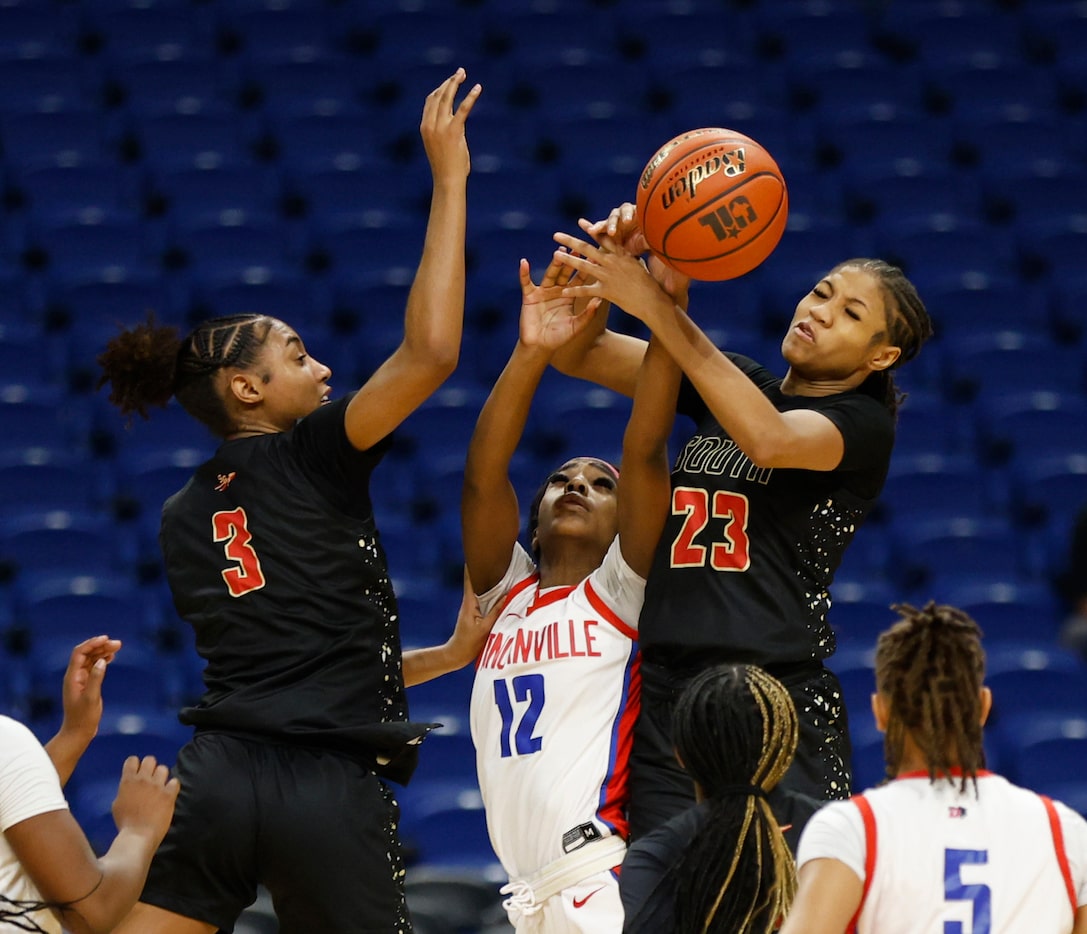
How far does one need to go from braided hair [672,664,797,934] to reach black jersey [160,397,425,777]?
3.47 ft

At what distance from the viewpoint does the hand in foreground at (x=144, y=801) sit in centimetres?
337

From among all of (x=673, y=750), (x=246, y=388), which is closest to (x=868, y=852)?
(x=673, y=750)

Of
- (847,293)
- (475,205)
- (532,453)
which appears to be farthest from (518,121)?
(847,293)

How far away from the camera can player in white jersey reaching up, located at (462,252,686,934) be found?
4.04 meters

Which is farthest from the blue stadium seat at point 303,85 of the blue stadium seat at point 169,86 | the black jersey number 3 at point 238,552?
the black jersey number 3 at point 238,552

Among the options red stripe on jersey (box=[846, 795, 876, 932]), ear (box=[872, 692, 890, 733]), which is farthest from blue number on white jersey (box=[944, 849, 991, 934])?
ear (box=[872, 692, 890, 733])

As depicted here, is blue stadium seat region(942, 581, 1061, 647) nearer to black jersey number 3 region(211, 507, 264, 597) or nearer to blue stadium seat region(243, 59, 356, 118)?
black jersey number 3 region(211, 507, 264, 597)

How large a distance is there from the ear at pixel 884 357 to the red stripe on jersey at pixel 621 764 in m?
0.93

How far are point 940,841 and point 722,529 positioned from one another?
49.6 inches

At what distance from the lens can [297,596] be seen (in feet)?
12.9

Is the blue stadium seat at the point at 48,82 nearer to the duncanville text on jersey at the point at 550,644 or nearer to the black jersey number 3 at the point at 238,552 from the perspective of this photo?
the black jersey number 3 at the point at 238,552

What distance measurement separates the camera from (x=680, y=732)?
3109 millimetres

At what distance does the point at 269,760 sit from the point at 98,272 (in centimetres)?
514

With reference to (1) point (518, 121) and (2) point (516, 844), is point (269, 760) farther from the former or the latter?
(1) point (518, 121)
